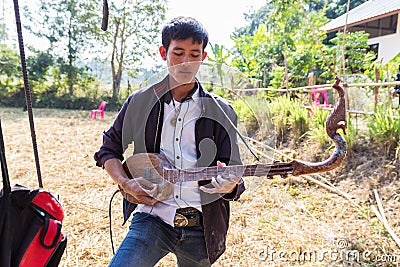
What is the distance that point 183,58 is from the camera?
49.3 inches

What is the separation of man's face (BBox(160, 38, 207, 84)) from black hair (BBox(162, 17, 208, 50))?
0.02 meters

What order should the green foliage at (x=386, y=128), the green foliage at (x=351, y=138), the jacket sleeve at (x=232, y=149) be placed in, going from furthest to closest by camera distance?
1. the green foliage at (x=351, y=138)
2. the green foliage at (x=386, y=128)
3. the jacket sleeve at (x=232, y=149)

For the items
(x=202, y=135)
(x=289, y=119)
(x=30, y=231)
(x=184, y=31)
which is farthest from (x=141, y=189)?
(x=289, y=119)

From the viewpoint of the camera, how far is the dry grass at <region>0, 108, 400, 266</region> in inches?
102

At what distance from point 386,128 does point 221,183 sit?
326 cm

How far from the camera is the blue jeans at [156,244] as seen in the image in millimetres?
1197

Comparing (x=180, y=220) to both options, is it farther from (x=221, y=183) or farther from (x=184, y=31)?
(x=184, y=31)

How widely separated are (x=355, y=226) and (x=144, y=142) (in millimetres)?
2441

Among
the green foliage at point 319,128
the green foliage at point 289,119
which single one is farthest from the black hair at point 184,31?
the green foliage at point 289,119

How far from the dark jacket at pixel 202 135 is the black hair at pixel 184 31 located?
0.18 metres

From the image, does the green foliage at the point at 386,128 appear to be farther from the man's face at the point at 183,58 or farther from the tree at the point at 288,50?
the tree at the point at 288,50

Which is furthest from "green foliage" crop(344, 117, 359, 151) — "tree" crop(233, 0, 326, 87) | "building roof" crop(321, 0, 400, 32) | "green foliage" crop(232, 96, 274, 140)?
"building roof" crop(321, 0, 400, 32)

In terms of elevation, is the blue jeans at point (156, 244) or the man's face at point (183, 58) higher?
the man's face at point (183, 58)

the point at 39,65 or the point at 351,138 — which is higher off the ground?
the point at 39,65
